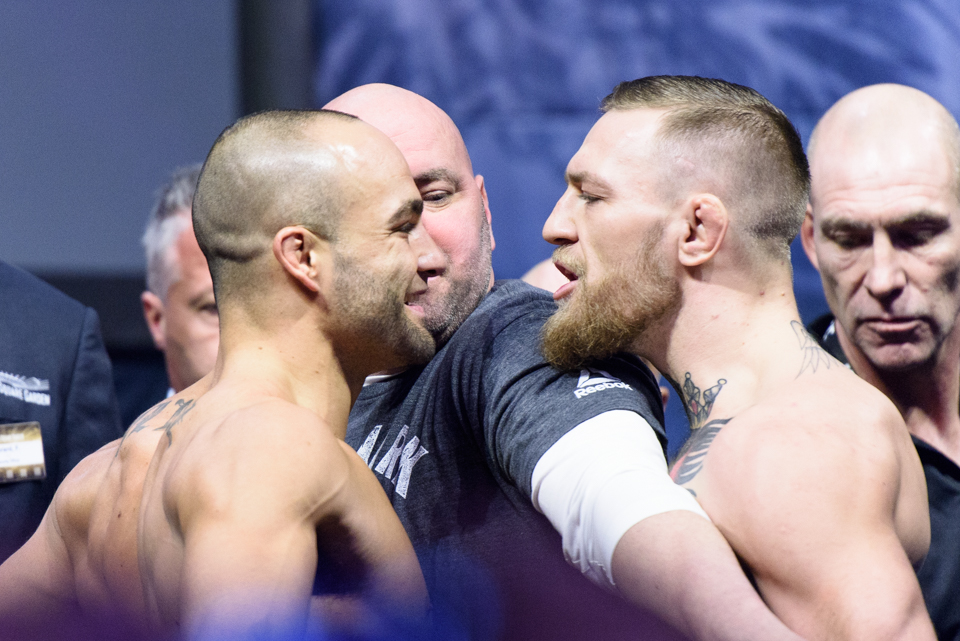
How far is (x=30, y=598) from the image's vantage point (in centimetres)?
159

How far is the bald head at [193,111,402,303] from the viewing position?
56.1 inches

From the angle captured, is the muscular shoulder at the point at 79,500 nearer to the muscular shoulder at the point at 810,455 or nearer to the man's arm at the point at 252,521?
the man's arm at the point at 252,521

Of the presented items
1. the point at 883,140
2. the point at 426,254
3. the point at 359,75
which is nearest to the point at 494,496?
the point at 426,254

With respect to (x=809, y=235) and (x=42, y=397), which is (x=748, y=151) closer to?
(x=809, y=235)

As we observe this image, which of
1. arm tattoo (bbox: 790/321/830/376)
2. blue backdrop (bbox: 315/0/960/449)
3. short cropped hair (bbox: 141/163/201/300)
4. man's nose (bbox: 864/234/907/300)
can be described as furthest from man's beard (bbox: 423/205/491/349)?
blue backdrop (bbox: 315/0/960/449)

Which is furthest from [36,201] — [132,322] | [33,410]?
[33,410]

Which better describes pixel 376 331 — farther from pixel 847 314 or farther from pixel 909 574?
pixel 847 314

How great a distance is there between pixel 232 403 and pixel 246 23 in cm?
343

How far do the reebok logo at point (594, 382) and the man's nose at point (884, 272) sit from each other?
3.58 ft

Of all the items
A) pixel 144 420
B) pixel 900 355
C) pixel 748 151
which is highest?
pixel 748 151

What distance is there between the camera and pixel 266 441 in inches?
47.1

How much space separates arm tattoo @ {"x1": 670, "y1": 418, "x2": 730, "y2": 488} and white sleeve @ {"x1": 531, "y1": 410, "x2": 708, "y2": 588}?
0.10 meters

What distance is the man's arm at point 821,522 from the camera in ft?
4.13

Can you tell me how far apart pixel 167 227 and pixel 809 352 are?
218 centimetres
